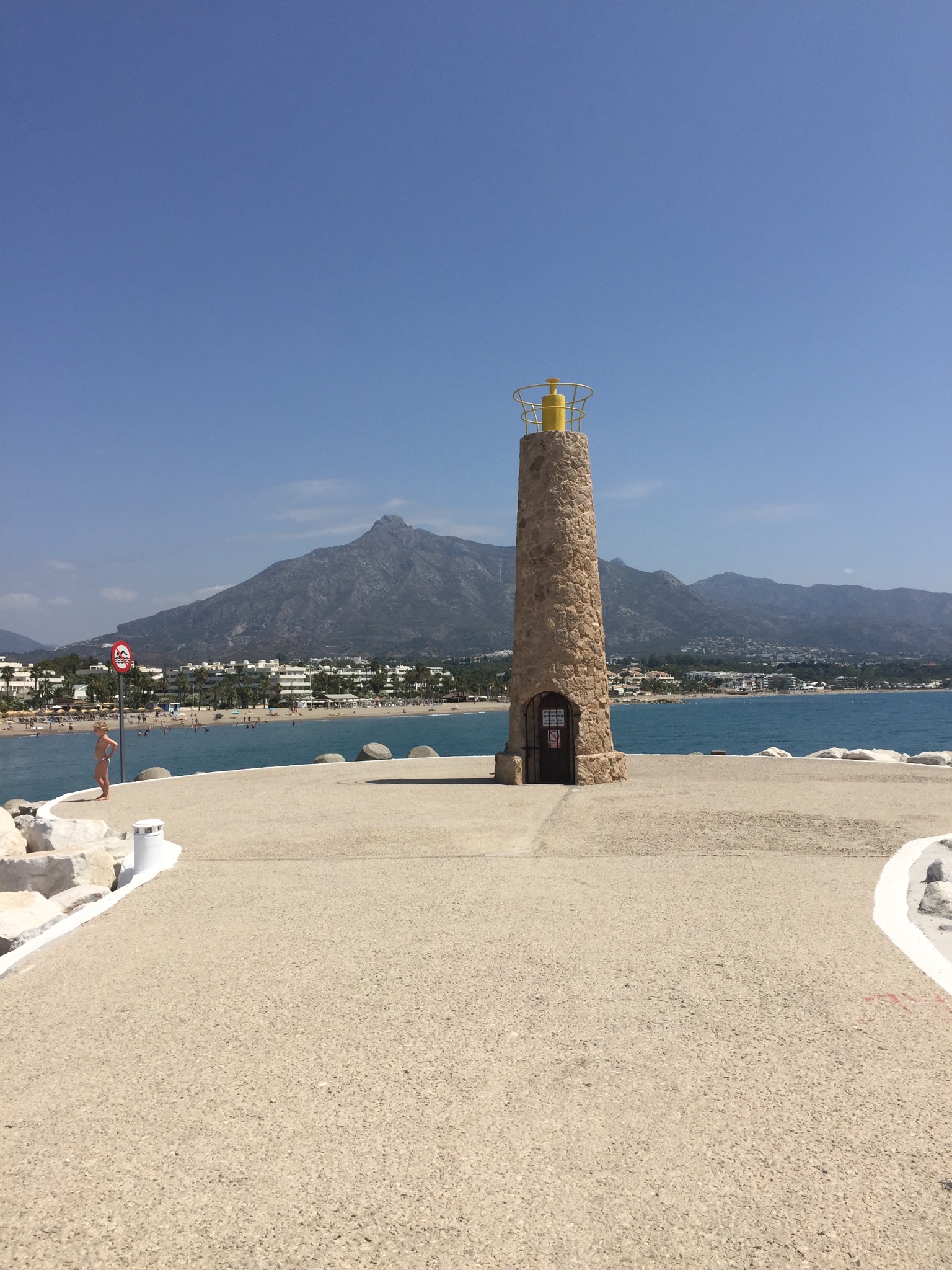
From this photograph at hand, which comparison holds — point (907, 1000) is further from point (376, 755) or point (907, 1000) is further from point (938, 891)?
Answer: point (376, 755)

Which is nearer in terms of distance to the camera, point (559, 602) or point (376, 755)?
point (559, 602)

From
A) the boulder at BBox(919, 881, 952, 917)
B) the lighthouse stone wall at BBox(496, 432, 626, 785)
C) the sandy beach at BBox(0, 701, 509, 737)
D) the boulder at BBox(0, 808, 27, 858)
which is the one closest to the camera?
the boulder at BBox(919, 881, 952, 917)

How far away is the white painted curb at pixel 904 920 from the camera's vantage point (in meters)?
5.72

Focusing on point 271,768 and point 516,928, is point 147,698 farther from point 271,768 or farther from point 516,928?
point 516,928

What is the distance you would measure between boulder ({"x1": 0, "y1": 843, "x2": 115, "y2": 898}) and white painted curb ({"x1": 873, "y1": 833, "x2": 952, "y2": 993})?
737 centimetres

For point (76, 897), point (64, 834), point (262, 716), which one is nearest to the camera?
point (76, 897)

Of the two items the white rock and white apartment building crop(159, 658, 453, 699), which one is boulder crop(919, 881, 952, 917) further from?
white apartment building crop(159, 658, 453, 699)

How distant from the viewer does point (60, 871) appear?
937cm

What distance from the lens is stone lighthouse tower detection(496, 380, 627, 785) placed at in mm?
15461

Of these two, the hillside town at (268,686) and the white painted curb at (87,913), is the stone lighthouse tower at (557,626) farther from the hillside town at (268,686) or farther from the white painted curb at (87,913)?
the hillside town at (268,686)

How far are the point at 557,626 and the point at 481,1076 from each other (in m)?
11.4

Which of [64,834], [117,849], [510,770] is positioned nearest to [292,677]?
[510,770]

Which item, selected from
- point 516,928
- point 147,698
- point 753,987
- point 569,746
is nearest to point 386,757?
point 569,746

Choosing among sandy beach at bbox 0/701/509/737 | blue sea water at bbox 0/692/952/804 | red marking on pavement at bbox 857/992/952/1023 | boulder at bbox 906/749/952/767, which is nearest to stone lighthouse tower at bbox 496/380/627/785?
boulder at bbox 906/749/952/767
